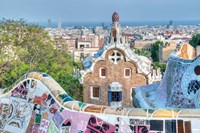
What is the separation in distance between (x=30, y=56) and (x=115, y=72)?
4.42 metres

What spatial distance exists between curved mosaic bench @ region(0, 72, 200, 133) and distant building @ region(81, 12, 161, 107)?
1312 centimetres

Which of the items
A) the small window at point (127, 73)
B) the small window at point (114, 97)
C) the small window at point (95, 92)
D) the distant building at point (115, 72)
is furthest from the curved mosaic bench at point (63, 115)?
the small window at point (95, 92)

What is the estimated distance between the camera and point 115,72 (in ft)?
69.8

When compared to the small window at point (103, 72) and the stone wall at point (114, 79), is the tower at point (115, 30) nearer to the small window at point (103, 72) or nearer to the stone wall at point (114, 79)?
the stone wall at point (114, 79)

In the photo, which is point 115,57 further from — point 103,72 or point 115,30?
point 115,30

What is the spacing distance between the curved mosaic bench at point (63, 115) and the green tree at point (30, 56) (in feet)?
32.8

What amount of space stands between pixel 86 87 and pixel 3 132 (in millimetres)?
13889

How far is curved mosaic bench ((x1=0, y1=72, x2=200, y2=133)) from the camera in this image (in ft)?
20.1

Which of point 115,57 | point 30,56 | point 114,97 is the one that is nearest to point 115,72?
point 115,57

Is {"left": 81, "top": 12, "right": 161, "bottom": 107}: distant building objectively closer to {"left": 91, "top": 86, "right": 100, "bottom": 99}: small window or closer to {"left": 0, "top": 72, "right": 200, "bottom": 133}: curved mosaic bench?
{"left": 91, "top": 86, "right": 100, "bottom": 99}: small window

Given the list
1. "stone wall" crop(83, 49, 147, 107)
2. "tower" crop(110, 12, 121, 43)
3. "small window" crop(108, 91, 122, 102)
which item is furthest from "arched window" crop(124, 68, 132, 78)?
"small window" crop(108, 91, 122, 102)

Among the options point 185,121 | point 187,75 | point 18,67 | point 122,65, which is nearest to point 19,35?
point 18,67

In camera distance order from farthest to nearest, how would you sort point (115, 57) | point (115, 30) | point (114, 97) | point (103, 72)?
point (115, 30) → point (103, 72) → point (115, 57) → point (114, 97)

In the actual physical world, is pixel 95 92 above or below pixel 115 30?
below
